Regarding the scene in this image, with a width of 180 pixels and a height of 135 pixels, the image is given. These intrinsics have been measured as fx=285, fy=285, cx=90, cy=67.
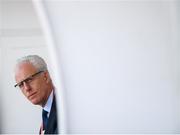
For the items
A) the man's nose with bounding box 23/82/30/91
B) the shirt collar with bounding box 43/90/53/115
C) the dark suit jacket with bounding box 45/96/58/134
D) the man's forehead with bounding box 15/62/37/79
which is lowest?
the dark suit jacket with bounding box 45/96/58/134

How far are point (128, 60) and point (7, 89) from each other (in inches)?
17.0

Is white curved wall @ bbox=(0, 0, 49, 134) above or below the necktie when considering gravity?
above

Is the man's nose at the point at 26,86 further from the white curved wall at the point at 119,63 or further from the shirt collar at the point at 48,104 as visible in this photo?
the white curved wall at the point at 119,63

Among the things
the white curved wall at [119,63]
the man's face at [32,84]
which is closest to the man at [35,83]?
the man's face at [32,84]

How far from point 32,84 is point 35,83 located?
11 millimetres

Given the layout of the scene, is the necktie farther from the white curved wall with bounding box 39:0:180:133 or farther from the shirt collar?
the white curved wall with bounding box 39:0:180:133

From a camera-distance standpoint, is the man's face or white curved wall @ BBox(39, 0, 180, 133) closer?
white curved wall @ BBox(39, 0, 180, 133)

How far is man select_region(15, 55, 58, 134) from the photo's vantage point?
3.05 ft

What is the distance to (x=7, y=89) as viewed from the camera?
0.98 meters

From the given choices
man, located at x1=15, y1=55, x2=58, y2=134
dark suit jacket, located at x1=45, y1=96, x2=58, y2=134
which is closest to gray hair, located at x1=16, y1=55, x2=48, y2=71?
man, located at x1=15, y1=55, x2=58, y2=134

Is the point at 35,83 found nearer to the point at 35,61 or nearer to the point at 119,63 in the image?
the point at 35,61

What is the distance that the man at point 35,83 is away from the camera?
929 mm

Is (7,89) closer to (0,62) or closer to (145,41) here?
(0,62)

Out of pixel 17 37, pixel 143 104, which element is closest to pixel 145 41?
pixel 143 104
